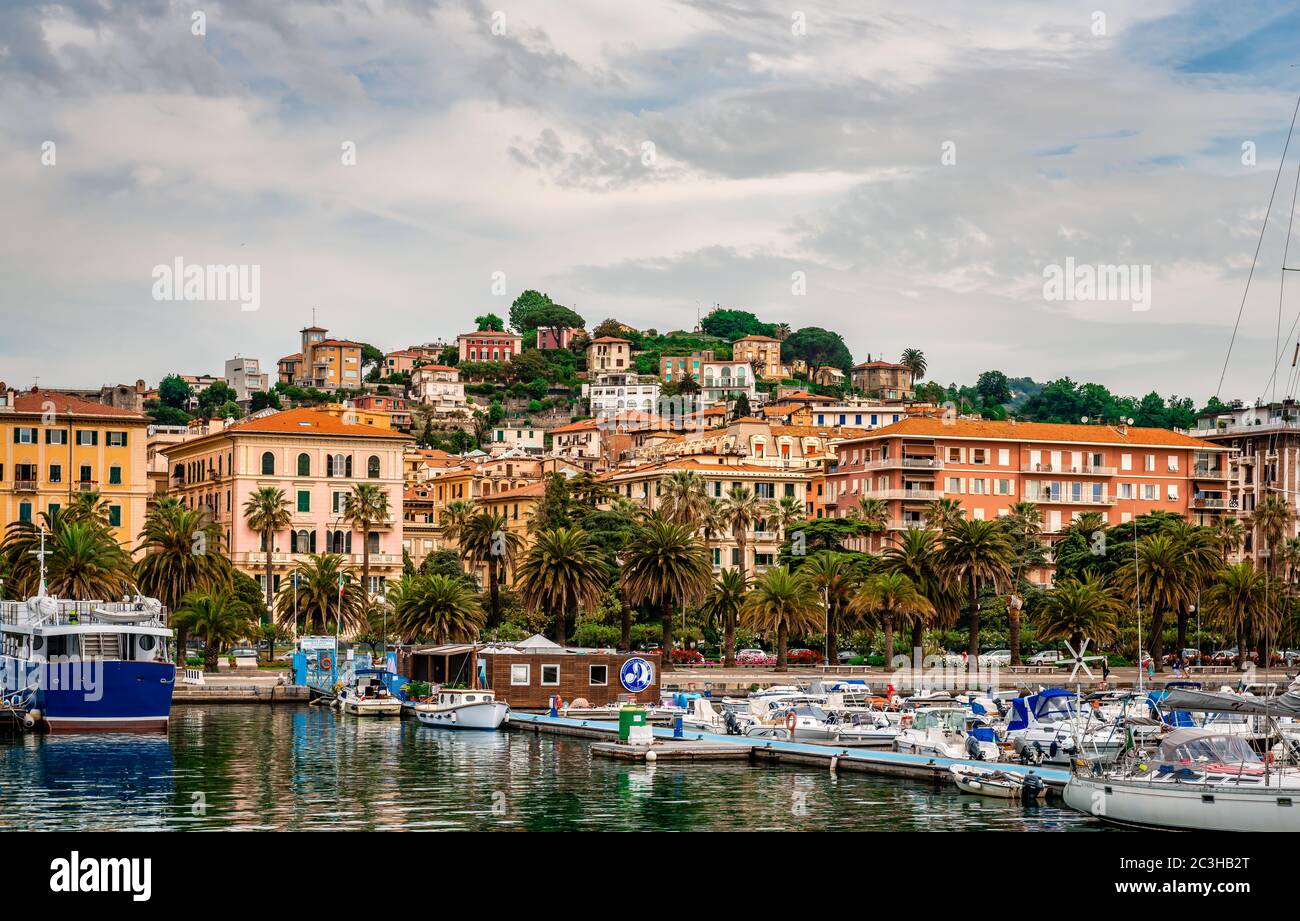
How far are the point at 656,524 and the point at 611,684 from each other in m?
21.3

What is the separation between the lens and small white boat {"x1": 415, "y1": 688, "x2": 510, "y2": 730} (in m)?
70.6

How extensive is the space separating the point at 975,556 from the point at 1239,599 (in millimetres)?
15798

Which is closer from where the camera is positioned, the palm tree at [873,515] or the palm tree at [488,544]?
the palm tree at [488,544]

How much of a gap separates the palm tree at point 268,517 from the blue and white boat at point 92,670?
153 feet

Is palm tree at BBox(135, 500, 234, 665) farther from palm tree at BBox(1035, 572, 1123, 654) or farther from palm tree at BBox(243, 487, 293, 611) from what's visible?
palm tree at BBox(1035, 572, 1123, 654)

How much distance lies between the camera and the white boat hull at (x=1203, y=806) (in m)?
37.1

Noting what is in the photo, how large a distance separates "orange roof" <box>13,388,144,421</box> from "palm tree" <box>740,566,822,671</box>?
155ft

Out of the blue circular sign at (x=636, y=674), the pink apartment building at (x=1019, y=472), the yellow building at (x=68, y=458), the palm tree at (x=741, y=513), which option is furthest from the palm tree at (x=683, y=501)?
the blue circular sign at (x=636, y=674)

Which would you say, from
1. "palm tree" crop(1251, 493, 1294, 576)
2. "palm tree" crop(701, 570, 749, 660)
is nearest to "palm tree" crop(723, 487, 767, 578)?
"palm tree" crop(701, 570, 749, 660)

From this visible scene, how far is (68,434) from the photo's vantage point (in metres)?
115

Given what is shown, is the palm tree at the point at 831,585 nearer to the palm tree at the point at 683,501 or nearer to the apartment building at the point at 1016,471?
the palm tree at the point at 683,501
